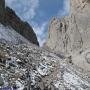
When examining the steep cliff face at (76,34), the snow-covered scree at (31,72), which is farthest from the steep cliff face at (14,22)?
the snow-covered scree at (31,72)

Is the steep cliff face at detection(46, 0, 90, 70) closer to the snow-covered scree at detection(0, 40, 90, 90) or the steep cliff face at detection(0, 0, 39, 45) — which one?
the steep cliff face at detection(0, 0, 39, 45)

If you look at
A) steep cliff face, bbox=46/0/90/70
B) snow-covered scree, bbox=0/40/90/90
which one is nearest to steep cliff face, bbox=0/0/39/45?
steep cliff face, bbox=46/0/90/70

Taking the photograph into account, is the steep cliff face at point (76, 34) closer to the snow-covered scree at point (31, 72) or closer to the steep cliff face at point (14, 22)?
the steep cliff face at point (14, 22)

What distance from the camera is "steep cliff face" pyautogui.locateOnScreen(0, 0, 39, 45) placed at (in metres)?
32.1

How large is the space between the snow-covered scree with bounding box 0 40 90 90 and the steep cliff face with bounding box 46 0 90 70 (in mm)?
13559

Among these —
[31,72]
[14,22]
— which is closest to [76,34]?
[14,22]

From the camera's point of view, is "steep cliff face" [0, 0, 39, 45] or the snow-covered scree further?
"steep cliff face" [0, 0, 39, 45]

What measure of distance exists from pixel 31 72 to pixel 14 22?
1863cm

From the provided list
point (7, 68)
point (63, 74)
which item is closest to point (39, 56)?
point (63, 74)

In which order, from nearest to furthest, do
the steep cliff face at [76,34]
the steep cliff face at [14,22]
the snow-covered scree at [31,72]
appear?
1. the snow-covered scree at [31,72]
2. the steep cliff face at [14,22]
3. the steep cliff face at [76,34]

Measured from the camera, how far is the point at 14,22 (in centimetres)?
3866

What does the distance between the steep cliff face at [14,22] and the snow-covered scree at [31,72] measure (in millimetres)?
6803

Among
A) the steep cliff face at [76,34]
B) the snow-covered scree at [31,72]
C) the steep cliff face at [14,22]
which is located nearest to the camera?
the snow-covered scree at [31,72]

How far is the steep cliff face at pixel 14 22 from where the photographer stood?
32106 mm
